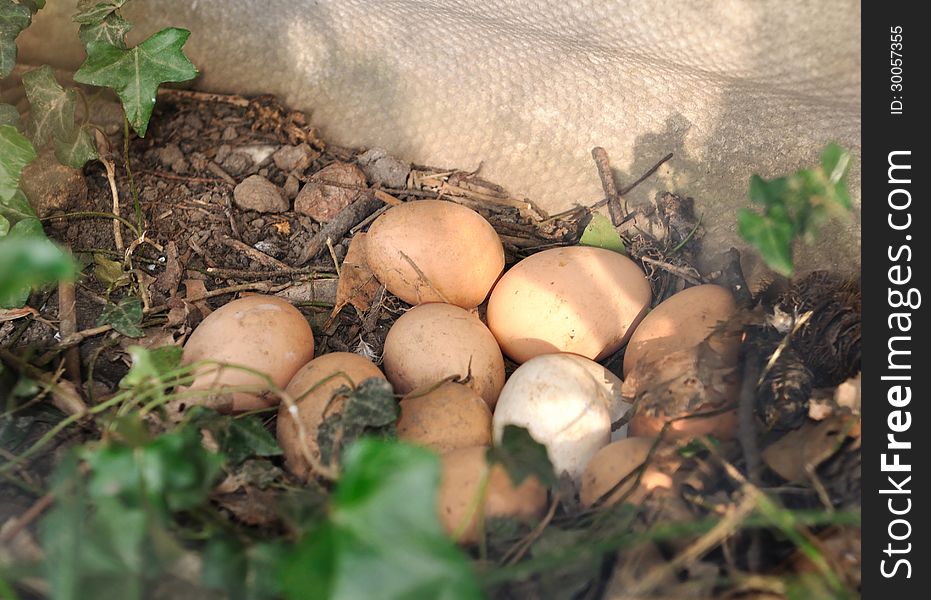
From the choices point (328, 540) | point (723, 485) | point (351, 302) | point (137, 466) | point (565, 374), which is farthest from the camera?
point (351, 302)

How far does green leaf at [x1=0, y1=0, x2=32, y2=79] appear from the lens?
5.24 feet

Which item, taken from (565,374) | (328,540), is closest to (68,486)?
(328,540)

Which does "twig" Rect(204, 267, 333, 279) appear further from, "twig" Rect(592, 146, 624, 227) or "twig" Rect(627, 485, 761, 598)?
"twig" Rect(627, 485, 761, 598)

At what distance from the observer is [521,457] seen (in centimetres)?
107

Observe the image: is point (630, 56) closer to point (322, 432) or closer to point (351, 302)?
point (351, 302)

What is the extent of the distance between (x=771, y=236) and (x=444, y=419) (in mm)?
610

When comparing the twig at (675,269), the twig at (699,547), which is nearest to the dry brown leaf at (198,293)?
the twig at (675,269)

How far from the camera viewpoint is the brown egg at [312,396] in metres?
1.30

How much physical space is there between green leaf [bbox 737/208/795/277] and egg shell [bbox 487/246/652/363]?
20.1 inches

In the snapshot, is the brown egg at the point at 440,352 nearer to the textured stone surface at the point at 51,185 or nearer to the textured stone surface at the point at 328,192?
the textured stone surface at the point at 328,192

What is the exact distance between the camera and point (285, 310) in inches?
59.6

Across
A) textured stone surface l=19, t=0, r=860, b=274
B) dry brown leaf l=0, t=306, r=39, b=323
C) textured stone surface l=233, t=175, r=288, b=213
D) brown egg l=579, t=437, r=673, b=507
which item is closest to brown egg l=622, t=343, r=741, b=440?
brown egg l=579, t=437, r=673, b=507

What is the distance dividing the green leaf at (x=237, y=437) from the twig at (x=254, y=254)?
0.59m

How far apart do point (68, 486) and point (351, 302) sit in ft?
2.91
